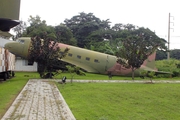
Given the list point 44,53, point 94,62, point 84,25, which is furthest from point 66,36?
point 44,53

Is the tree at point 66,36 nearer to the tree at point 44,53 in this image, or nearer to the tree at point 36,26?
the tree at point 36,26

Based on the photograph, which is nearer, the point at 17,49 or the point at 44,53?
the point at 44,53

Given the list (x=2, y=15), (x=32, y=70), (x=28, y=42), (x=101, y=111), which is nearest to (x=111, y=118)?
(x=101, y=111)

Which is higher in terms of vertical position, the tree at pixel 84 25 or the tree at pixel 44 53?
the tree at pixel 84 25

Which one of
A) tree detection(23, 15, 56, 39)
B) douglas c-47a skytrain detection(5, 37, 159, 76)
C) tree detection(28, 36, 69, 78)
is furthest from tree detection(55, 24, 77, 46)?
tree detection(28, 36, 69, 78)

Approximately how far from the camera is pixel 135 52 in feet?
78.6

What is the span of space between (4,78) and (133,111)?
16.1m

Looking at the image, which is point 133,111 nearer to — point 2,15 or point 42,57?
point 2,15

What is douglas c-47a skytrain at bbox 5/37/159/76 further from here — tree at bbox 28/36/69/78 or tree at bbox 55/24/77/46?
tree at bbox 55/24/77/46

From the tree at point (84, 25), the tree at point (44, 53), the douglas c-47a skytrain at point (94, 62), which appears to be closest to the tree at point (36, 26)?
the tree at point (84, 25)

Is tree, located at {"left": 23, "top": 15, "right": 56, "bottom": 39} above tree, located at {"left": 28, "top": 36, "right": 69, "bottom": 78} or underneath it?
above

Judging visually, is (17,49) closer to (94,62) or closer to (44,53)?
(44,53)

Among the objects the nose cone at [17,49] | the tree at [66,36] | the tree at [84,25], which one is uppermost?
the tree at [84,25]

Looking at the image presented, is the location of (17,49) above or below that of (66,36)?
below
